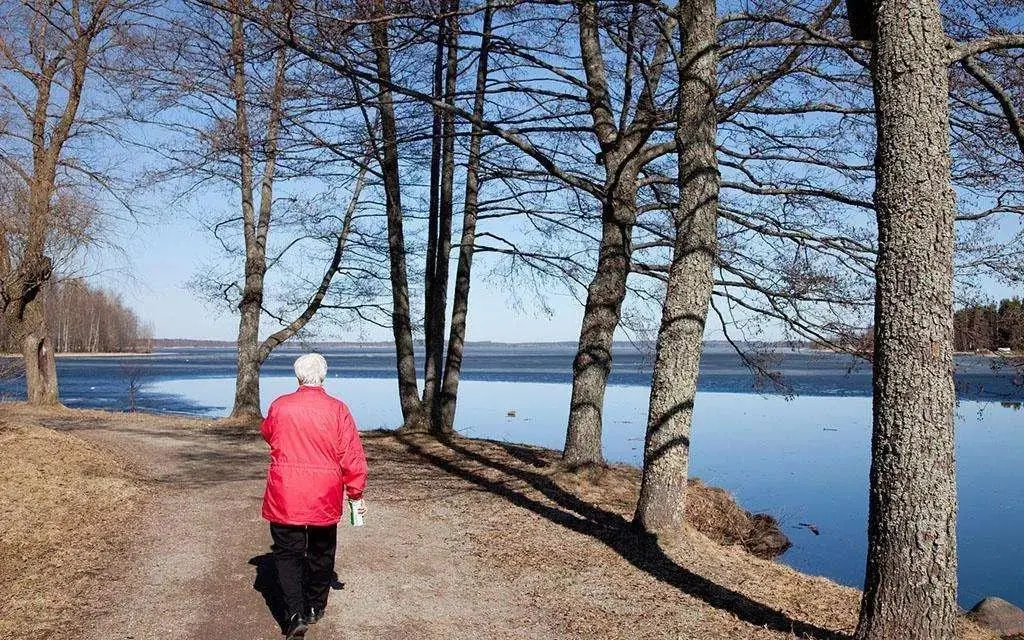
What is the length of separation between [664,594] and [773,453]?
15311 mm

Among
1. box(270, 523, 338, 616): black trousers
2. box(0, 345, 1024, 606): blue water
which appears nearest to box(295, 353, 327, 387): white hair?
box(270, 523, 338, 616): black trousers

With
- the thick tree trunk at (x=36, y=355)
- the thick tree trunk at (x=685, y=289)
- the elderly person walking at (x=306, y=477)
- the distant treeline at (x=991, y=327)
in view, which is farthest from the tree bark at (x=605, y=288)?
the thick tree trunk at (x=36, y=355)

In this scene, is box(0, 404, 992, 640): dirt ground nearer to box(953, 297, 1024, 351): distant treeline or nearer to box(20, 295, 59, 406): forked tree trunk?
box(953, 297, 1024, 351): distant treeline

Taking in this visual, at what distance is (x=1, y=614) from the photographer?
16.9 ft

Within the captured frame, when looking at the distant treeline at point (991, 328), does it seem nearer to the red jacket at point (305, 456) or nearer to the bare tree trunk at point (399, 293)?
the red jacket at point (305, 456)

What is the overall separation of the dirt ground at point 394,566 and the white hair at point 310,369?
165 centimetres

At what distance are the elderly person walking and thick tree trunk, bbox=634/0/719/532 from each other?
3155 millimetres

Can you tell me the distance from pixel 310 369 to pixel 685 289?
3.75 metres

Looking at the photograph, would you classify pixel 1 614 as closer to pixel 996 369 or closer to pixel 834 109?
pixel 996 369

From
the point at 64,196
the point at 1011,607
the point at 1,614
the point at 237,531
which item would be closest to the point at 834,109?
the point at 1011,607

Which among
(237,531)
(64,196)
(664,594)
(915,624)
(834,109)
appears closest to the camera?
(915,624)

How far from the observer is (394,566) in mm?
6523

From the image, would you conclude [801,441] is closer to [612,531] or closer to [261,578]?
[612,531]

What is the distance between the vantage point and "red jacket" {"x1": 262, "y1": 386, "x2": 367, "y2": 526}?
495cm
